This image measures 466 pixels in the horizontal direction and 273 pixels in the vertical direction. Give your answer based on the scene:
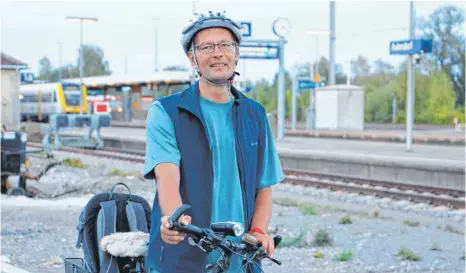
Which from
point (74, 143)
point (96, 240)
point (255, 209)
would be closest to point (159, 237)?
point (255, 209)

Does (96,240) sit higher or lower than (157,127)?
lower

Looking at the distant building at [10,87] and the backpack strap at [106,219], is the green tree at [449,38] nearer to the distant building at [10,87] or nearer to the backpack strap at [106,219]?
the distant building at [10,87]

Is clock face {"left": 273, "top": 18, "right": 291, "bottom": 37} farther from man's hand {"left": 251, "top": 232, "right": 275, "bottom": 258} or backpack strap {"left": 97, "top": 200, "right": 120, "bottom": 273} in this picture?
man's hand {"left": 251, "top": 232, "right": 275, "bottom": 258}

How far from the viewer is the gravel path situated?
9422 millimetres

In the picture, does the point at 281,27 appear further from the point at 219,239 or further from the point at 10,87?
the point at 219,239

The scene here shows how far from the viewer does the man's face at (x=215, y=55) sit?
3879 mm

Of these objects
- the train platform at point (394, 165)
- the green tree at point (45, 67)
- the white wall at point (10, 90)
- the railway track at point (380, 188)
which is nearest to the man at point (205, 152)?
the railway track at point (380, 188)

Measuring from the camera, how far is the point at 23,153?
53.0 ft

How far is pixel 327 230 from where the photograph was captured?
12.1m

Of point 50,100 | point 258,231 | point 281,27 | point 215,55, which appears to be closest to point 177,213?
point 258,231

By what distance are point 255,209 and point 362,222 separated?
958cm

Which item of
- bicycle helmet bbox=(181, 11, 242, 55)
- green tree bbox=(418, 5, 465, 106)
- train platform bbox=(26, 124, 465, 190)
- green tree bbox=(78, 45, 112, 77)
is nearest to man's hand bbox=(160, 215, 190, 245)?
bicycle helmet bbox=(181, 11, 242, 55)

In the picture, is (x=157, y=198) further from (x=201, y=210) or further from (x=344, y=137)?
(x=344, y=137)

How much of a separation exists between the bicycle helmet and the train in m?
58.8
